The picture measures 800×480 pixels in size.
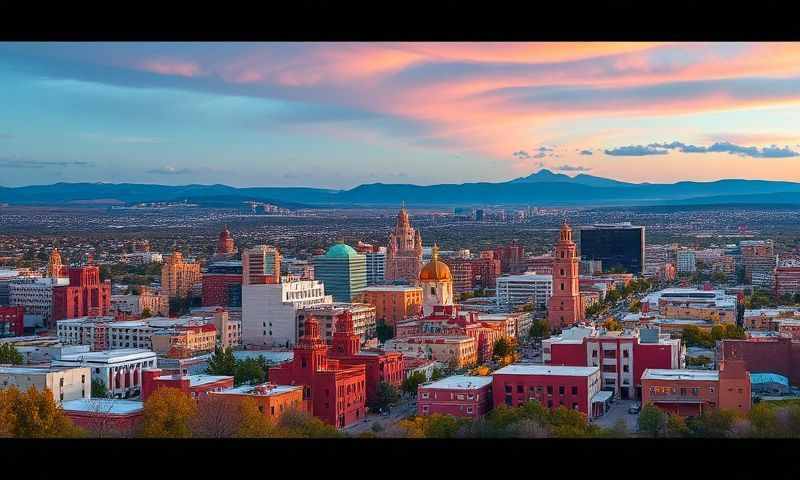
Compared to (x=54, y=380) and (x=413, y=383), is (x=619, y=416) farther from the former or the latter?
(x=54, y=380)

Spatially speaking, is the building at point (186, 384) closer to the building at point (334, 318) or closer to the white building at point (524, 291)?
the building at point (334, 318)

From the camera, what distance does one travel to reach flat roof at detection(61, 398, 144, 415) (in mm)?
8086

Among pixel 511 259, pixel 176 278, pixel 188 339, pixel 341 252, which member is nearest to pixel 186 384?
pixel 188 339

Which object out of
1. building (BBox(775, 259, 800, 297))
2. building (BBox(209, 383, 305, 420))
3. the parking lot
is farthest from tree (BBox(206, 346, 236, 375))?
building (BBox(775, 259, 800, 297))

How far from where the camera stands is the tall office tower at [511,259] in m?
27.8

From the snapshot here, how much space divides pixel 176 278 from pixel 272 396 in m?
13.4

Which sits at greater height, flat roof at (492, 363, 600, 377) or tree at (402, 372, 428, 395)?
flat roof at (492, 363, 600, 377)

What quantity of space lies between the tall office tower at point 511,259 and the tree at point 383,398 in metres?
18.2

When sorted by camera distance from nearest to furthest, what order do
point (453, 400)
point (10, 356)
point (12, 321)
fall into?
1. point (453, 400)
2. point (10, 356)
3. point (12, 321)

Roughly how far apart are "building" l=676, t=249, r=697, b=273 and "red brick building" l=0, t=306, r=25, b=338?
17777 mm

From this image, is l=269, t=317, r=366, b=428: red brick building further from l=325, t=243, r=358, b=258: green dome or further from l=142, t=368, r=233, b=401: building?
l=325, t=243, r=358, b=258: green dome

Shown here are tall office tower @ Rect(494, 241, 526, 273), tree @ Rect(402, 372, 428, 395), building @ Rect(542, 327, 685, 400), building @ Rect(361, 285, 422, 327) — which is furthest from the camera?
tall office tower @ Rect(494, 241, 526, 273)

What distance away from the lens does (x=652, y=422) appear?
306 inches

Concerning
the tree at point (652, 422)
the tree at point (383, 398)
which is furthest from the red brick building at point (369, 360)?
the tree at point (652, 422)
